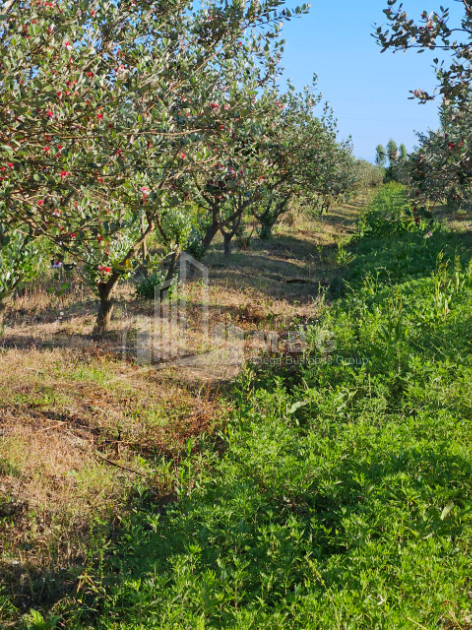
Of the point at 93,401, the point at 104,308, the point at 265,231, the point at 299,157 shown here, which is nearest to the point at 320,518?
the point at 93,401

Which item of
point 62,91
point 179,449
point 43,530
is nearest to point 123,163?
point 62,91

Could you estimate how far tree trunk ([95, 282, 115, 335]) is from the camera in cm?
707

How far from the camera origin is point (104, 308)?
24.0 feet

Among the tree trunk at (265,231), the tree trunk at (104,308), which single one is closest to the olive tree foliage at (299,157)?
the tree trunk at (265,231)

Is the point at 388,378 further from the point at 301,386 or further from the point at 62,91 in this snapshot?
the point at 62,91

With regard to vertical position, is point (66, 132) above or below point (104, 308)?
above

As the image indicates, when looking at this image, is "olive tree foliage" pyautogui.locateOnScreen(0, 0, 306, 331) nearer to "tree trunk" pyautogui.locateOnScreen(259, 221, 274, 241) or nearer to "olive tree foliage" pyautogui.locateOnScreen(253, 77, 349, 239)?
"olive tree foliage" pyautogui.locateOnScreen(253, 77, 349, 239)

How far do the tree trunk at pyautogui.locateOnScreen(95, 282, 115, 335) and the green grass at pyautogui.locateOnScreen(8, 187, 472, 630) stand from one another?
8.42 feet

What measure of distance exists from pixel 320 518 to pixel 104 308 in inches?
189

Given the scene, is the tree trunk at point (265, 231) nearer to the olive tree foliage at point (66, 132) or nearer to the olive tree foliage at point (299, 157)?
the olive tree foliage at point (299, 157)

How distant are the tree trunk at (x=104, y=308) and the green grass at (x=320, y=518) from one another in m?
2.57

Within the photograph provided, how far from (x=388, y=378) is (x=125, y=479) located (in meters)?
2.61

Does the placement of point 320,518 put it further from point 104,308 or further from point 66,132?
point 104,308

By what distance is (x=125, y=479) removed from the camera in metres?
4.25
